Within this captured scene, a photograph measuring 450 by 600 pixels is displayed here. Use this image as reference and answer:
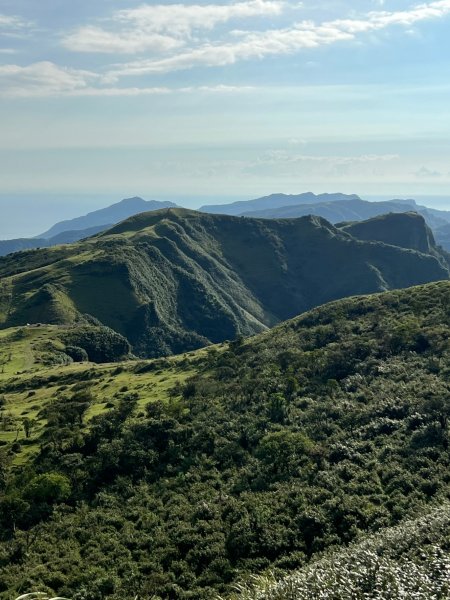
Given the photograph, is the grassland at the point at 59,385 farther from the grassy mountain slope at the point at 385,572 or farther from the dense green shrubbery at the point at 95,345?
the grassy mountain slope at the point at 385,572

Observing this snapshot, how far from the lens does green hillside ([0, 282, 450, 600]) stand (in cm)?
3578

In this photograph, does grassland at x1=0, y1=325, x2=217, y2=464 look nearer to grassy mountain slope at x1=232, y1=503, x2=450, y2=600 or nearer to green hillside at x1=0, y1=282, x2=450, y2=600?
green hillside at x1=0, y1=282, x2=450, y2=600

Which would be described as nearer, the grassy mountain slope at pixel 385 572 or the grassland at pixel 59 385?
the grassy mountain slope at pixel 385 572

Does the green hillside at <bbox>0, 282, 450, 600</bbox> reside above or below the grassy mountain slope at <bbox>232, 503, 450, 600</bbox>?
below

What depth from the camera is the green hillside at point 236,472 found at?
117 feet

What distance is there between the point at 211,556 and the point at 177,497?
29.0ft

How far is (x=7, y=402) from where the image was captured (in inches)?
3275

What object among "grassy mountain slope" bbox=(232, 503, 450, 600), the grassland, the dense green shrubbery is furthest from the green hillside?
the dense green shrubbery

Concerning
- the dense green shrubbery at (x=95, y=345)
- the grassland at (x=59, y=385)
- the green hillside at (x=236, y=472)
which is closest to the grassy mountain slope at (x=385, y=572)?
the green hillside at (x=236, y=472)

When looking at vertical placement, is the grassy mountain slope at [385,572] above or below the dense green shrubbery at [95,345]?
above

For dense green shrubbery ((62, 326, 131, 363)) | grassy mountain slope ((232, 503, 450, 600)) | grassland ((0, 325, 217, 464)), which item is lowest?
dense green shrubbery ((62, 326, 131, 363))

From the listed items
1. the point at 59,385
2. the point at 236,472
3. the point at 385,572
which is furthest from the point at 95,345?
the point at 385,572

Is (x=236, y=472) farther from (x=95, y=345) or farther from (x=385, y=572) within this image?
(x=95, y=345)

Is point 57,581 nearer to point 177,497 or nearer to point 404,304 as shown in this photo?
point 177,497
